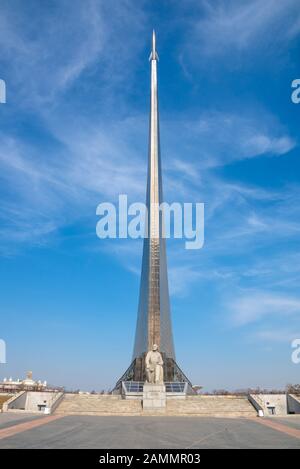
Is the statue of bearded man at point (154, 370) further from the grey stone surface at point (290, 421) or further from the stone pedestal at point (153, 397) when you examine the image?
the grey stone surface at point (290, 421)

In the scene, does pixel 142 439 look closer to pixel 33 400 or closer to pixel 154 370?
pixel 154 370

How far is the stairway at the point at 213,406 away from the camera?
18.9m

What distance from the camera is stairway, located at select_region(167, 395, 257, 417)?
1888cm

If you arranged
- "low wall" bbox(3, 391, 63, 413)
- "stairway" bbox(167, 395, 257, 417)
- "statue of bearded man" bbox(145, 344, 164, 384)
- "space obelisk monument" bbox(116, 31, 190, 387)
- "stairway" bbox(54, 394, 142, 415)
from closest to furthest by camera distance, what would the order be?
"stairway" bbox(167, 395, 257, 417)
"stairway" bbox(54, 394, 142, 415)
"low wall" bbox(3, 391, 63, 413)
"statue of bearded man" bbox(145, 344, 164, 384)
"space obelisk monument" bbox(116, 31, 190, 387)

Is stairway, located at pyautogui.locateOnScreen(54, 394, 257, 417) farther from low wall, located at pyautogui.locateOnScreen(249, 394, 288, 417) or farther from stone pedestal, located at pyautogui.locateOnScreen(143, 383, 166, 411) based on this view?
low wall, located at pyautogui.locateOnScreen(249, 394, 288, 417)

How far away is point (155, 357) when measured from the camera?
21969 millimetres

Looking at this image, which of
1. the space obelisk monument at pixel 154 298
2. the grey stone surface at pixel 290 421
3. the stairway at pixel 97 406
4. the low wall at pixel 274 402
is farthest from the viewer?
the space obelisk monument at pixel 154 298

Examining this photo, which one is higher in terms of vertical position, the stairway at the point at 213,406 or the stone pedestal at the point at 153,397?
the stone pedestal at the point at 153,397

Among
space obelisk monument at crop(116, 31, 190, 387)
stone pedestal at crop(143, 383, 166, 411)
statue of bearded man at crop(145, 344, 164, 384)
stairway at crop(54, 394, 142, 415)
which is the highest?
space obelisk monument at crop(116, 31, 190, 387)

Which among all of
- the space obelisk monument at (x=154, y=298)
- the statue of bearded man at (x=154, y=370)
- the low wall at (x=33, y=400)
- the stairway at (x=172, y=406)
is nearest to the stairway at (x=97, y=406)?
the stairway at (x=172, y=406)

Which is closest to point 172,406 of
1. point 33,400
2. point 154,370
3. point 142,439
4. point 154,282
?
point 154,370

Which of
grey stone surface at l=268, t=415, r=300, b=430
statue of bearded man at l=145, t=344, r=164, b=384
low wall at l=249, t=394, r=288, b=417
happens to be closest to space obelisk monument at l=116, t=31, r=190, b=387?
statue of bearded man at l=145, t=344, r=164, b=384

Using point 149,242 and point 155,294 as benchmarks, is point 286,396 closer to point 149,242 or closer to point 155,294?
point 155,294
